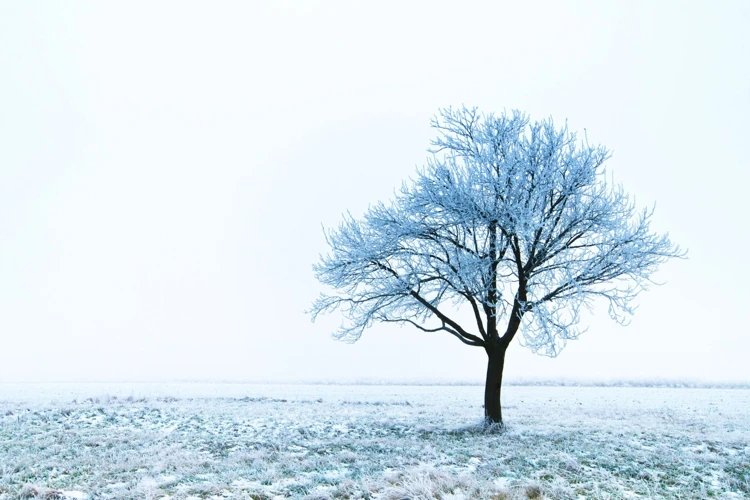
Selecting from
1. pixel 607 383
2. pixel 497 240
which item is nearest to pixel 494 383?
pixel 497 240

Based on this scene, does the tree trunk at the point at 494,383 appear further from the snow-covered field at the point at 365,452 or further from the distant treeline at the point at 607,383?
the distant treeline at the point at 607,383

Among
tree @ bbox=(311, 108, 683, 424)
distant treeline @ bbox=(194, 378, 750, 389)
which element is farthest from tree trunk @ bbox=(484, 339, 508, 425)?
distant treeline @ bbox=(194, 378, 750, 389)

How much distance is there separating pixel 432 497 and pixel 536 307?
7.43 metres

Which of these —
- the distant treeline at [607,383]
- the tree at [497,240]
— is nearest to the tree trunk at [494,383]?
the tree at [497,240]

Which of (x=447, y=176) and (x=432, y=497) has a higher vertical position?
(x=447, y=176)

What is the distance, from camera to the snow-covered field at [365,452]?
9.15m

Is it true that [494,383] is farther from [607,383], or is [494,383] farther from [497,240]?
[607,383]

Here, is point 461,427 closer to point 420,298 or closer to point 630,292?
point 420,298

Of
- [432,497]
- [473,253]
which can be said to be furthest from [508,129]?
[432,497]

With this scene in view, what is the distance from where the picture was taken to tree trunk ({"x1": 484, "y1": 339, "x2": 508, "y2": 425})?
1648 centimetres

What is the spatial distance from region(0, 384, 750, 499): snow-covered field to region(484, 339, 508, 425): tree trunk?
714 mm

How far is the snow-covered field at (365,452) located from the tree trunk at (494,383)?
2.34 ft

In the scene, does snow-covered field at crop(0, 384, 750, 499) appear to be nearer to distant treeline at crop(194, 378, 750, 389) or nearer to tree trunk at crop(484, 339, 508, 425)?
tree trunk at crop(484, 339, 508, 425)

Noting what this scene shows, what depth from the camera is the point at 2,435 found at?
14.7 m
